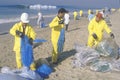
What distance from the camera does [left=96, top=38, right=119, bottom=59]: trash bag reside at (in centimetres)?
1081

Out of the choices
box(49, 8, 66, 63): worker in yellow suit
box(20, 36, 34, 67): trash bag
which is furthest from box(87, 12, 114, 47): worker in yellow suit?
box(20, 36, 34, 67): trash bag

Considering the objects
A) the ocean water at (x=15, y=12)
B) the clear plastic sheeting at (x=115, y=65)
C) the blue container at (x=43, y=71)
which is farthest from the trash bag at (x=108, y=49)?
the ocean water at (x=15, y=12)

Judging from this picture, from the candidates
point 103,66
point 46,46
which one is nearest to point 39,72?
point 103,66

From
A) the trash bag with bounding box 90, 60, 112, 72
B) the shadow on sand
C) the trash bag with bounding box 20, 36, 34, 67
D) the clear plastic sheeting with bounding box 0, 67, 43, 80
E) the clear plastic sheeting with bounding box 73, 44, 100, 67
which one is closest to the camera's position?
the clear plastic sheeting with bounding box 0, 67, 43, 80

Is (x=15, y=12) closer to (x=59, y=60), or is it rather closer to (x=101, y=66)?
(x=59, y=60)

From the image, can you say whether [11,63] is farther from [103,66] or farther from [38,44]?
[38,44]

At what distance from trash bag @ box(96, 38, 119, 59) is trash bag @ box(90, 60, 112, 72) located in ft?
1.86

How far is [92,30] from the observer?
1112 cm

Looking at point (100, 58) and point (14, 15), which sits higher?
point (100, 58)

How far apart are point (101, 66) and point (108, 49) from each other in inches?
32.5

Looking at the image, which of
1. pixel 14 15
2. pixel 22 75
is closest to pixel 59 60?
pixel 22 75

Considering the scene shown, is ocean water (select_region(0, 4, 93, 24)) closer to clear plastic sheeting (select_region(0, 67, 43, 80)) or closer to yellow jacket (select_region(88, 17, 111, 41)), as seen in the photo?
yellow jacket (select_region(88, 17, 111, 41))

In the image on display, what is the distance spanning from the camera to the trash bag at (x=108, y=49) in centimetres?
1081

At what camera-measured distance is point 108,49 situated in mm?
10828
